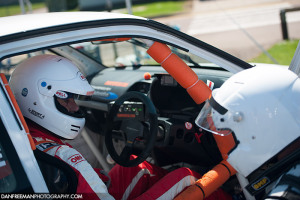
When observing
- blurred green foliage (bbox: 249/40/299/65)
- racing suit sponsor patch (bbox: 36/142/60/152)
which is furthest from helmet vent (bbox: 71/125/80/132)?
blurred green foliage (bbox: 249/40/299/65)

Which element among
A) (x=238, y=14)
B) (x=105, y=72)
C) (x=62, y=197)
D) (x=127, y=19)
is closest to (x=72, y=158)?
(x=62, y=197)

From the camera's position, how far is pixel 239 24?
48.3 feet

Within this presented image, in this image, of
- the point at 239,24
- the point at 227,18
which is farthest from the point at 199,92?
the point at 227,18

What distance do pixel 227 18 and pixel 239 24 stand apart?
2359 millimetres

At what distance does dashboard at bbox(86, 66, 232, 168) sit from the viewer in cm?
281

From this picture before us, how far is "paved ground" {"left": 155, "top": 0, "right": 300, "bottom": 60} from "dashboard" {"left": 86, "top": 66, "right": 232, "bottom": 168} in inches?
132

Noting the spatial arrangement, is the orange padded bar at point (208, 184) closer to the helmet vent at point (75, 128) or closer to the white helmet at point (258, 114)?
the white helmet at point (258, 114)

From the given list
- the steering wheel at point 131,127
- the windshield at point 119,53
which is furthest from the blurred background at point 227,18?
the windshield at point 119,53

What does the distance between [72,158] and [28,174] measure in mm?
377

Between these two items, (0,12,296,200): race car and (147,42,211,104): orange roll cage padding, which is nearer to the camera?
(0,12,296,200): race car

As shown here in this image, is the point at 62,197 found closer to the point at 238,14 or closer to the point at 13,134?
the point at 13,134

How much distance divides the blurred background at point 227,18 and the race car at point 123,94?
50 cm

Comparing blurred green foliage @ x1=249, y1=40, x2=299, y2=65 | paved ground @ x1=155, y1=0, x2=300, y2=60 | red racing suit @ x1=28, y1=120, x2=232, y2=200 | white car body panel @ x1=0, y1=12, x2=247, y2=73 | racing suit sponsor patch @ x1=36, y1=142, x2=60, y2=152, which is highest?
white car body panel @ x1=0, y1=12, x2=247, y2=73

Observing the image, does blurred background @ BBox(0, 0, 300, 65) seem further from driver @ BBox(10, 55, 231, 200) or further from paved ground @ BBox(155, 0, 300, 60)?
driver @ BBox(10, 55, 231, 200)
